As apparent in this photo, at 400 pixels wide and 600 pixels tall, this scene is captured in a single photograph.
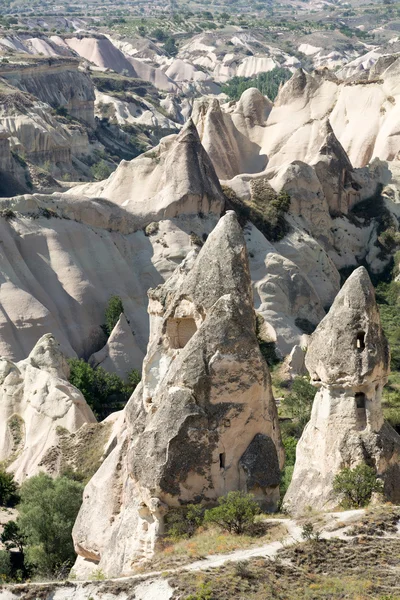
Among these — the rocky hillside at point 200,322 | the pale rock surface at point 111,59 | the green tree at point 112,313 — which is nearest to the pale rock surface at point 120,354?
the rocky hillside at point 200,322

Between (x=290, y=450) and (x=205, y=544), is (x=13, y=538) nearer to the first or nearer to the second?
(x=290, y=450)

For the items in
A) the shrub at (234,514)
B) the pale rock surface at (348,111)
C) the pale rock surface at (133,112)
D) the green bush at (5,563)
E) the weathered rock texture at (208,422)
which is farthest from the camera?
the pale rock surface at (133,112)

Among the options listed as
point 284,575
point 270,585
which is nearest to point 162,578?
point 270,585

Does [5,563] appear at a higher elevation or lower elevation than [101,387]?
lower

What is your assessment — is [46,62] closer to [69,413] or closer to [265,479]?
[69,413]

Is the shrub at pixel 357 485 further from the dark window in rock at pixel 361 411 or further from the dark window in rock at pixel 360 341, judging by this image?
the dark window in rock at pixel 360 341

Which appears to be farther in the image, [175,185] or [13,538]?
[175,185]
